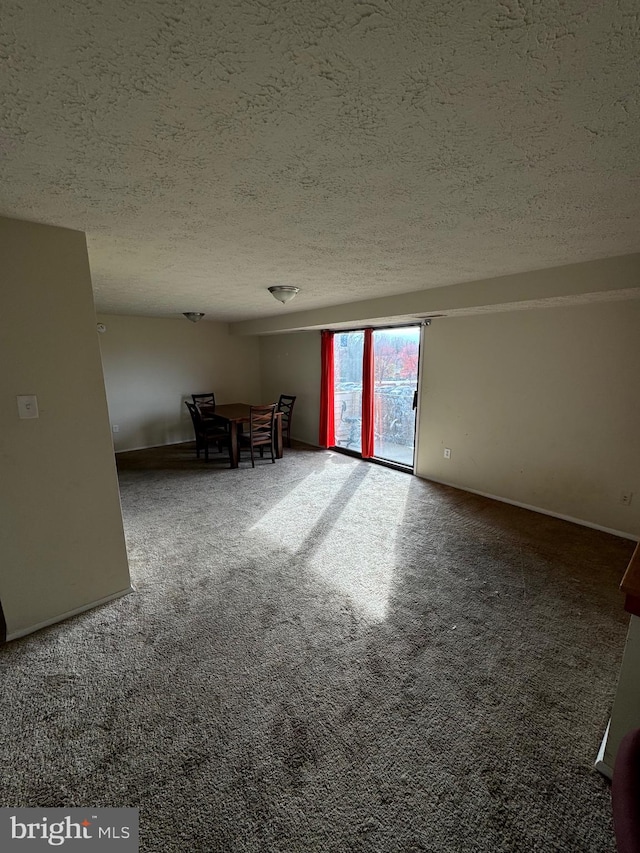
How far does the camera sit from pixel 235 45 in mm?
710

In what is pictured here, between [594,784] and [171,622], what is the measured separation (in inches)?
81.6

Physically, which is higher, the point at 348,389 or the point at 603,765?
the point at 348,389

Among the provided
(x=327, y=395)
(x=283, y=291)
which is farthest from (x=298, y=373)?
(x=283, y=291)

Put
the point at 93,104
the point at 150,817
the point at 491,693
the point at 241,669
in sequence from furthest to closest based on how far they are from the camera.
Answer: the point at 241,669 → the point at 491,693 → the point at 150,817 → the point at 93,104

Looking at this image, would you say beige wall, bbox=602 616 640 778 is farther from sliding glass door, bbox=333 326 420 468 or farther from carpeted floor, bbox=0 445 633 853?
sliding glass door, bbox=333 326 420 468

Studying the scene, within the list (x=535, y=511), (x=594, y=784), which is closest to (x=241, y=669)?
(x=594, y=784)

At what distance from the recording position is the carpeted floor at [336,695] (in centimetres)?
118

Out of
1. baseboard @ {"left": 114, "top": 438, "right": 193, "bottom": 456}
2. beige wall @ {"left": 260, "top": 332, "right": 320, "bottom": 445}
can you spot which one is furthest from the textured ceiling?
baseboard @ {"left": 114, "top": 438, "right": 193, "bottom": 456}

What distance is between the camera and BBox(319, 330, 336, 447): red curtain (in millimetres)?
5391

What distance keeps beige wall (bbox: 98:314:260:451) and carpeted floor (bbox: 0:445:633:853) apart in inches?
135

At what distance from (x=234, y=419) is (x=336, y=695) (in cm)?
377

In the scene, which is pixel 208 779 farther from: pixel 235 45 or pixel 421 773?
pixel 235 45

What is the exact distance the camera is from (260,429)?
5.09m

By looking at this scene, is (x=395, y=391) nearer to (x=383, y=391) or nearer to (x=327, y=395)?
(x=383, y=391)
